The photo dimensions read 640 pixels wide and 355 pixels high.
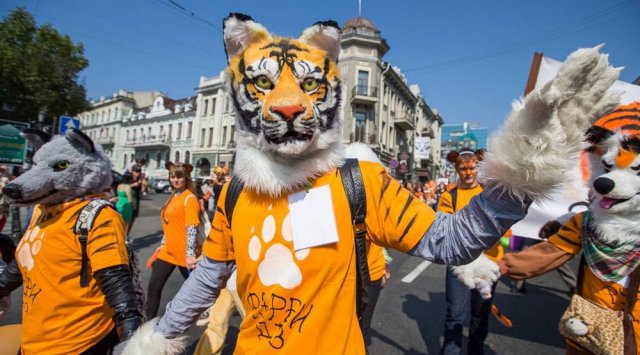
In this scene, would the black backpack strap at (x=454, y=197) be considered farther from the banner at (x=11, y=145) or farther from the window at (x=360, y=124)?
the window at (x=360, y=124)

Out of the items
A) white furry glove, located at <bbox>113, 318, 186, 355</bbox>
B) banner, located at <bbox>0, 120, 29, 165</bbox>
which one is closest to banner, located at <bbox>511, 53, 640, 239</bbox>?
white furry glove, located at <bbox>113, 318, 186, 355</bbox>

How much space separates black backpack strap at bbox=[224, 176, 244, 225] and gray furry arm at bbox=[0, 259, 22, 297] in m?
1.60

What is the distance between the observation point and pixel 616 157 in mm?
2006

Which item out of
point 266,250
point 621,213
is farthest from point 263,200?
point 621,213

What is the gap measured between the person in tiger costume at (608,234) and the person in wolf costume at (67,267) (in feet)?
7.22

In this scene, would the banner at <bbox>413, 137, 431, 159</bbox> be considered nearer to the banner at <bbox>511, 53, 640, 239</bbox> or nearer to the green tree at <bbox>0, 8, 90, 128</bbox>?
the green tree at <bbox>0, 8, 90, 128</bbox>

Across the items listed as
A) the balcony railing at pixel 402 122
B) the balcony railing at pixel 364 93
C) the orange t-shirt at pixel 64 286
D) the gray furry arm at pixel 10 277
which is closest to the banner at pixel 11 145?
the gray furry arm at pixel 10 277

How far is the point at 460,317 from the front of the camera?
297cm

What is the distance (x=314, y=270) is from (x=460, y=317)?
2.38 m

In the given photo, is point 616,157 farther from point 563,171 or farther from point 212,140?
point 212,140

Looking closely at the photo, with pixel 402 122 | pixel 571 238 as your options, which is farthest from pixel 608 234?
pixel 402 122

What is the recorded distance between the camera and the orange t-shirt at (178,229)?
139 inches

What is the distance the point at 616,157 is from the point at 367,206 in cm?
181

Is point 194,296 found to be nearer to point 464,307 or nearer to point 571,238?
point 571,238
